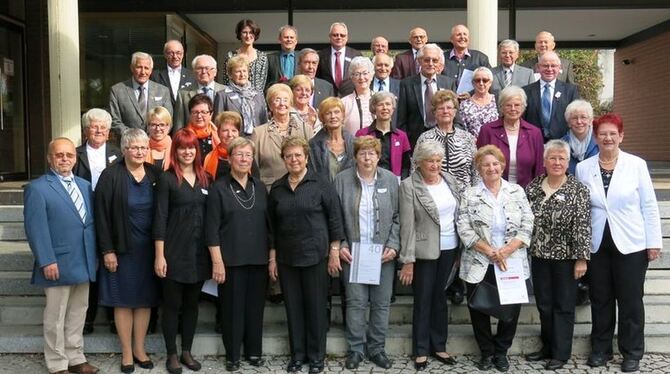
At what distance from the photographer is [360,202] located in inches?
186

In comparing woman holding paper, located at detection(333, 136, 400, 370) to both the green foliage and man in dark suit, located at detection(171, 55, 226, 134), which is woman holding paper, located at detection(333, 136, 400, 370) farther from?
the green foliage

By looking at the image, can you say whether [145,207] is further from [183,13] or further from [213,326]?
[183,13]

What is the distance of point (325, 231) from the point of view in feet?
15.3

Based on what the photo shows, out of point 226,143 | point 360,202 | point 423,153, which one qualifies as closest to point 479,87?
point 423,153

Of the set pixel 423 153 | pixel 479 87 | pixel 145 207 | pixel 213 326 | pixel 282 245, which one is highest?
pixel 479 87

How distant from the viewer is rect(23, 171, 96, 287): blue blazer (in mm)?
4363

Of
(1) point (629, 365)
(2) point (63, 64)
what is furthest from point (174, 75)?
(1) point (629, 365)

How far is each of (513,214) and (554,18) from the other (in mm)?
10081

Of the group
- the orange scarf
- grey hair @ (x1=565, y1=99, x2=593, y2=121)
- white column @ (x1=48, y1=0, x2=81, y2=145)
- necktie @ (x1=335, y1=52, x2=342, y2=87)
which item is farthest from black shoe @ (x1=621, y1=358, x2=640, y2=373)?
white column @ (x1=48, y1=0, x2=81, y2=145)

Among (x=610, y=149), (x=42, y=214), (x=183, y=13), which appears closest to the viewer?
(x=42, y=214)

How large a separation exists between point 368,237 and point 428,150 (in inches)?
31.2

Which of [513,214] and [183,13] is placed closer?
[513,214]

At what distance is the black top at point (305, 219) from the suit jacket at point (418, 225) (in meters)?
0.48

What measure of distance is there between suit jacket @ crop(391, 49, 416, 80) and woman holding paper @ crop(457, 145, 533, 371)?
2185mm
